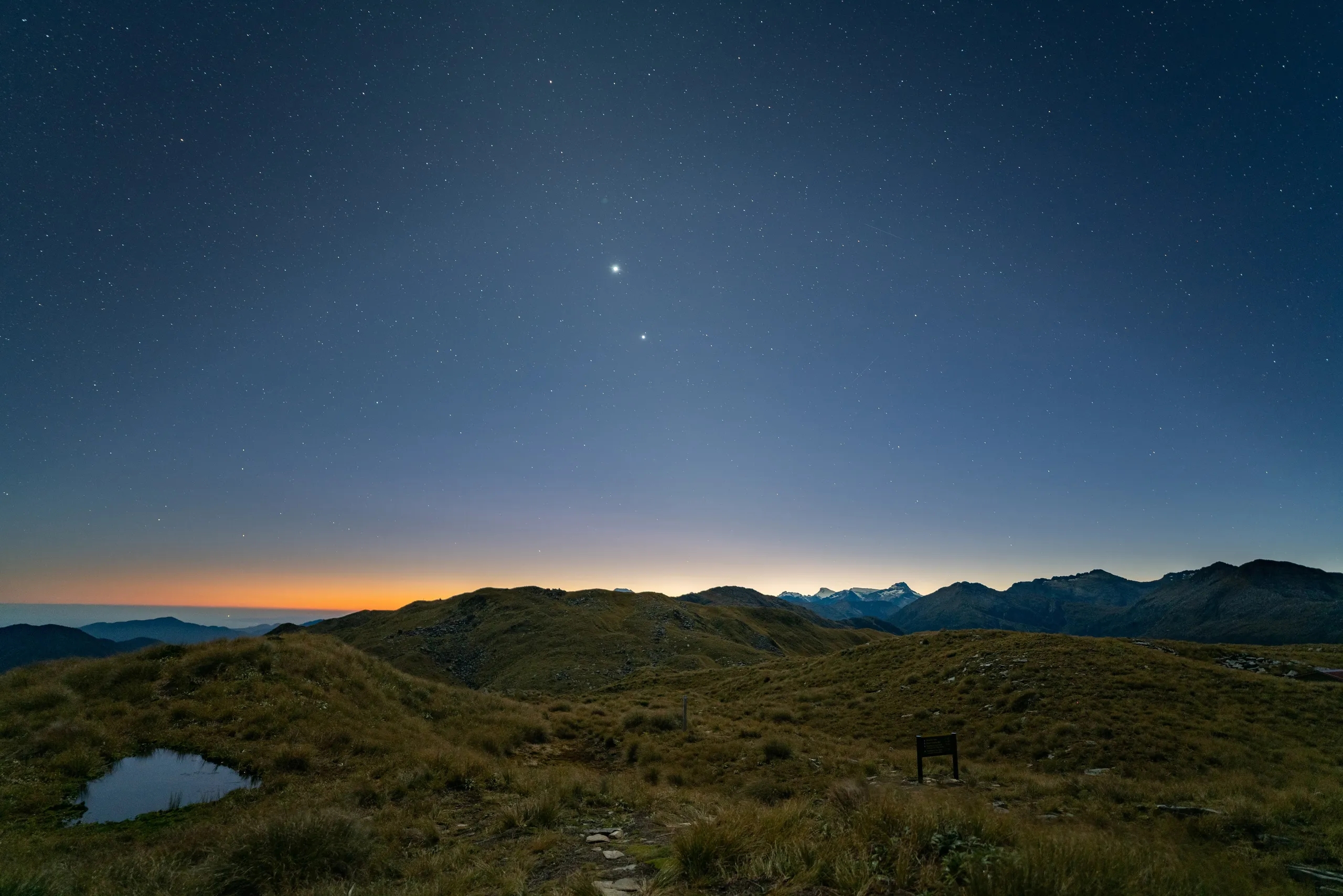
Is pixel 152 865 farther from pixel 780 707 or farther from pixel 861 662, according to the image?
pixel 861 662

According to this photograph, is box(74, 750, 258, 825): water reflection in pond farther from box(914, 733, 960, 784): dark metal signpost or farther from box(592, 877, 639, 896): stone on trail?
→ box(914, 733, 960, 784): dark metal signpost

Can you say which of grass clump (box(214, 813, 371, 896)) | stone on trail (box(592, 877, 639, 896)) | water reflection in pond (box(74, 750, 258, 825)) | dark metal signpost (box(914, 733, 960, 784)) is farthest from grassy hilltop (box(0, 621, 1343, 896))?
dark metal signpost (box(914, 733, 960, 784))

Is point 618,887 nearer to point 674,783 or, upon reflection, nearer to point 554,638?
point 674,783

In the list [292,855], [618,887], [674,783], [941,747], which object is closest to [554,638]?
[674,783]

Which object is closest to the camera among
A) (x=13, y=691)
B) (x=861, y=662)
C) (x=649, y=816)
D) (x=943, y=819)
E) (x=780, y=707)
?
(x=943, y=819)

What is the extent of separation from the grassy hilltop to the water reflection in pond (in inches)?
17.7

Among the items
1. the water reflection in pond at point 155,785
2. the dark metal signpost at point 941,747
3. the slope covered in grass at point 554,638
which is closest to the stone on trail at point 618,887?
the water reflection in pond at point 155,785

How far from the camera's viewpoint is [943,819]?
6695mm

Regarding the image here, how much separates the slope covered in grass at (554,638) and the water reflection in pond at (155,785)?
49.2m

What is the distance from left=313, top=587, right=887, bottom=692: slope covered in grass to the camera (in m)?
67.1

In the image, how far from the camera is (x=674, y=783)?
14750 millimetres

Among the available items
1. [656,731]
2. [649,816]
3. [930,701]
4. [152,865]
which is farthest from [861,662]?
[152,865]

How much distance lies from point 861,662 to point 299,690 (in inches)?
1316

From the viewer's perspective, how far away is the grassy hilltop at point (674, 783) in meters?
6.09
